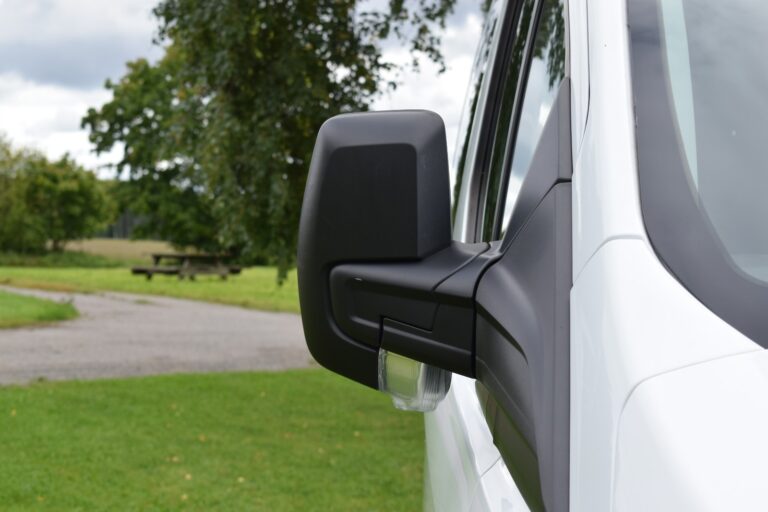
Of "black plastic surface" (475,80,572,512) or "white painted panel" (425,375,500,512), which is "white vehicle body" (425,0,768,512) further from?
"white painted panel" (425,375,500,512)

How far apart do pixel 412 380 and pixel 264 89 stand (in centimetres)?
846

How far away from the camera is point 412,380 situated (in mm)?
1396

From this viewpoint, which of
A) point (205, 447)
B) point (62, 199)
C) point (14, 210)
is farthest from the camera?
point (62, 199)

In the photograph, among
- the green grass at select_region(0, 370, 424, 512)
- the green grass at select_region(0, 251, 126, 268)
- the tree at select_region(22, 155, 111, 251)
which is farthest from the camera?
the tree at select_region(22, 155, 111, 251)

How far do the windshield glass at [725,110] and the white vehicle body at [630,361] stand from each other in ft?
0.28

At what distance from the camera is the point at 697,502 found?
73 centimetres

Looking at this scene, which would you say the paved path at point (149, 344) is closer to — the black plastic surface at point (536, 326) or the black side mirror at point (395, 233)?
the black side mirror at point (395, 233)

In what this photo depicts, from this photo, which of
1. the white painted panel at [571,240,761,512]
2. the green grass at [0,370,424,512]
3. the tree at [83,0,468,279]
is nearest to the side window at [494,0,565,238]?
the white painted panel at [571,240,761,512]

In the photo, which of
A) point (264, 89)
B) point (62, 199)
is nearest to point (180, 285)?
point (62, 199)

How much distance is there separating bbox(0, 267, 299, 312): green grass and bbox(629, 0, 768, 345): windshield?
23.3m

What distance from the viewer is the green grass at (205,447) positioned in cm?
707

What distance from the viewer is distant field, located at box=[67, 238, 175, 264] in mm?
41406

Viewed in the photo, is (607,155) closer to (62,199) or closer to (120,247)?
(62,199)

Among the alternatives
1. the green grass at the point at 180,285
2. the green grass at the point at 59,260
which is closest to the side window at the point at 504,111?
the green grass at the point at 180,285
